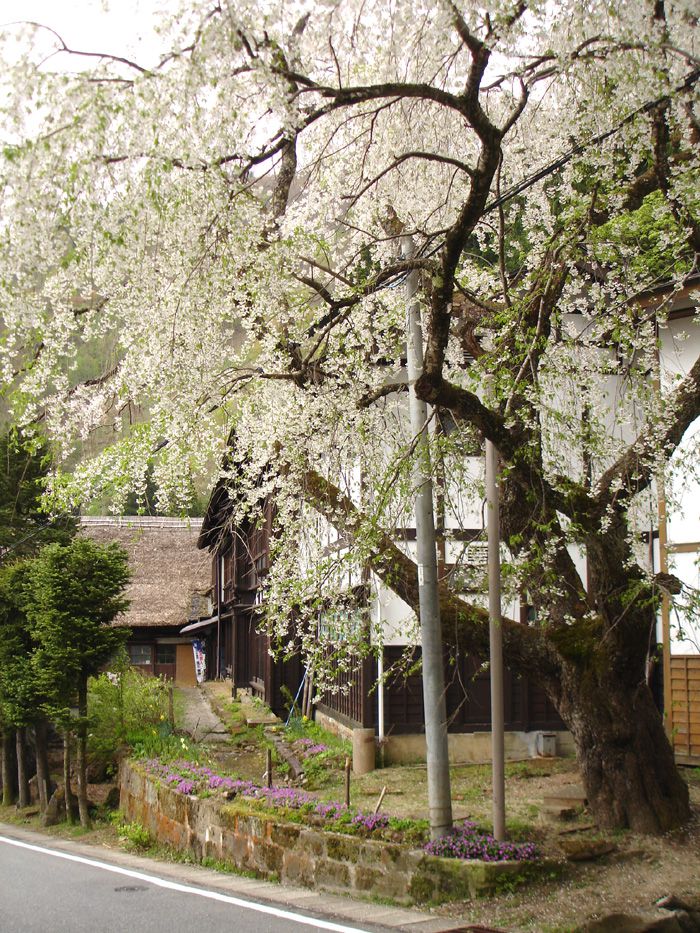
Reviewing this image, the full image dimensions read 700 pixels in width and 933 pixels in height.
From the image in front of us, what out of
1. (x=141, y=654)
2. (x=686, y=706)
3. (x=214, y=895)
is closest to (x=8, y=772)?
(x=141, y=654)

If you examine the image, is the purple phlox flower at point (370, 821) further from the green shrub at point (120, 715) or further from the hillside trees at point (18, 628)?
the green shrub at point (120, 715)

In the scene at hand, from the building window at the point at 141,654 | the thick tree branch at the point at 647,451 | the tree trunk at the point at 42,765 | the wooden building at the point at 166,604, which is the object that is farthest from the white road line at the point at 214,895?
the building window at the point at 141,654

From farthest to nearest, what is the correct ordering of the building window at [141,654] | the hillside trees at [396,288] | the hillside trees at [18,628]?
1. the building window at [141,654]
2. the hillside trees at [18,628]
3. the hillside trees at [396,288]

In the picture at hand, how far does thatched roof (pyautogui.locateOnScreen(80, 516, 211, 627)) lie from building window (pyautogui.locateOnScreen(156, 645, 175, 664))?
2.30m

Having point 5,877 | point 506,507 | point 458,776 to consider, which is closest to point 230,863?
point 5,877

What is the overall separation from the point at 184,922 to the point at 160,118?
6640 millimetres

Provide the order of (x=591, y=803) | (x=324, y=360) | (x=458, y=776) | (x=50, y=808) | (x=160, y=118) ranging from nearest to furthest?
(x=160, y=118)
(x=591, y=803)
(x=324, y=360)
(x=458, y=776)
(x=50, y=808)

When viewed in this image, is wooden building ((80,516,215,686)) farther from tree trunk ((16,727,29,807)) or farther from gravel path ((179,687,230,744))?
tree trunk ((16,727,29,807))

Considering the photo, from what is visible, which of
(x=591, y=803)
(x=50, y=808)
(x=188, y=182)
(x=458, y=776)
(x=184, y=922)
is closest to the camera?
(x=188, y=182)

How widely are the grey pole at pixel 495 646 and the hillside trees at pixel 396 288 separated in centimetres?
29

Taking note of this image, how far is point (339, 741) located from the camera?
16703 millimetres

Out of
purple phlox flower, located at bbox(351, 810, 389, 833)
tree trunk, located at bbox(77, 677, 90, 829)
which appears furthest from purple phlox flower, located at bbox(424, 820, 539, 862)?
tree trunk, located at bbox(77, 677, 90, 829)

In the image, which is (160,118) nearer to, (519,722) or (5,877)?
(5,877)

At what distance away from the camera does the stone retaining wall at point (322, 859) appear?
27.2 ft
